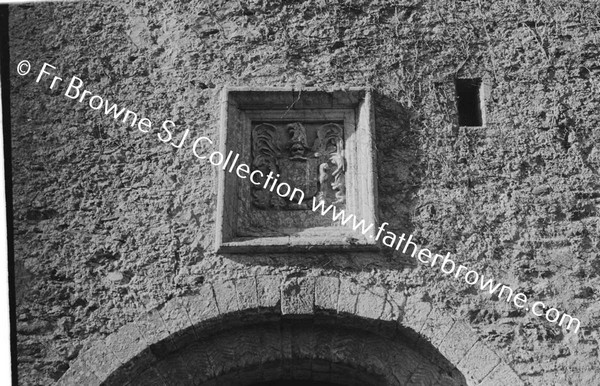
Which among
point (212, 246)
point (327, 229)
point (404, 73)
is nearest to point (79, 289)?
point (212, 246)

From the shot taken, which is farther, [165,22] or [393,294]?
[165,22]

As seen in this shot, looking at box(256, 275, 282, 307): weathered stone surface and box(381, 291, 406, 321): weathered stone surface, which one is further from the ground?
box(381, 291, 406, 321): weathered stone surface

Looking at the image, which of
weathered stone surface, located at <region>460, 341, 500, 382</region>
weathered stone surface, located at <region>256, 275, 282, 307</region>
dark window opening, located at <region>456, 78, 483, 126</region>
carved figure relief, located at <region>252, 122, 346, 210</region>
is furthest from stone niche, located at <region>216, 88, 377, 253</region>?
weathered stone surface, located at <region>460, 341, 500, 382</region>

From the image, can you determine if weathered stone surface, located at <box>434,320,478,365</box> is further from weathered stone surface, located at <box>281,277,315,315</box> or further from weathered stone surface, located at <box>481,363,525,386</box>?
weathered stone surface, located at <box>281,277,315,315</box>

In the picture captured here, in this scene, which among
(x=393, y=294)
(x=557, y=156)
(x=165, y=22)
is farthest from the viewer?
(x=165, y=22)

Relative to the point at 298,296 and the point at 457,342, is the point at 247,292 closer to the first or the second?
the point at 298,296

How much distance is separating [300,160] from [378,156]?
483 mm

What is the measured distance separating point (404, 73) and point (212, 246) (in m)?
1.67

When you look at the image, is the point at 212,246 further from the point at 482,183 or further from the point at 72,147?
the point at 482,183

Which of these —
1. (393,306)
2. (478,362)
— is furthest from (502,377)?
(393,306)

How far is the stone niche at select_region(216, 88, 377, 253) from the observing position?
5.86m

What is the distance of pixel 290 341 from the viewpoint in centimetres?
582

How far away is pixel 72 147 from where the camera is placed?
614 cm

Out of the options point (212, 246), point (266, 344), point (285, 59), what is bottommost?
point (266, 344)
